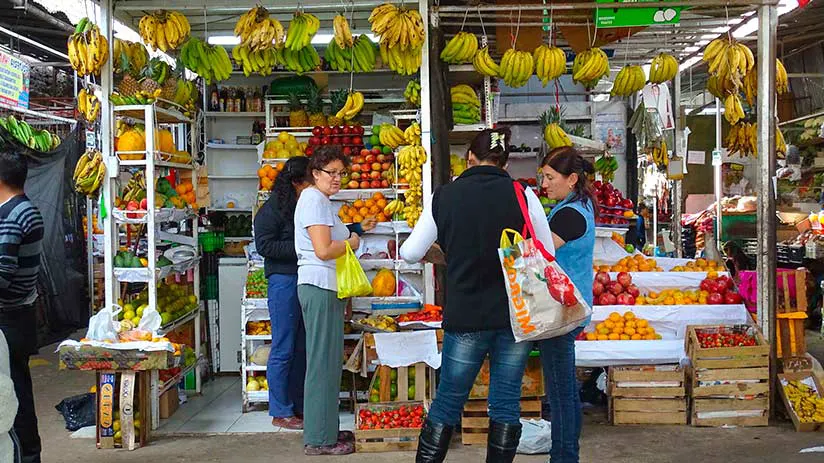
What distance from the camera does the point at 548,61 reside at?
6.32 metres

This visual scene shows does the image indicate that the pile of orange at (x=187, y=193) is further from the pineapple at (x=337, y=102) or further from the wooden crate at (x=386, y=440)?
the wooden crate at (x=386, y=440)

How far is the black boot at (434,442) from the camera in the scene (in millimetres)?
3723

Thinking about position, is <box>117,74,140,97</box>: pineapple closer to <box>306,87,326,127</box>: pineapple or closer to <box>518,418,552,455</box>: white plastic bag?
<box>306,87,326,127</box>: pineapple

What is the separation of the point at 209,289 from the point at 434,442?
14.0 feet

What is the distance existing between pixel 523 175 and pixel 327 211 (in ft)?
17.0

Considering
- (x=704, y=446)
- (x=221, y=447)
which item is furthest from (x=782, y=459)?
(x=221, y=447)

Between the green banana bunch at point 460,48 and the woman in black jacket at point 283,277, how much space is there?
160 cm

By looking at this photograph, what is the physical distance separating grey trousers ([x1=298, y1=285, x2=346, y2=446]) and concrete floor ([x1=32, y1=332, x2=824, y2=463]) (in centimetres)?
21

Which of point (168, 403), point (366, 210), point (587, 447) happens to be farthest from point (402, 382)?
point (168, 403)

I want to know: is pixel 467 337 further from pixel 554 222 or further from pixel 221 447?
pixel 221 447

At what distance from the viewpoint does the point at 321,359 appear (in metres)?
5.05

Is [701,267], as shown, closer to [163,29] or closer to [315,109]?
[315,109]

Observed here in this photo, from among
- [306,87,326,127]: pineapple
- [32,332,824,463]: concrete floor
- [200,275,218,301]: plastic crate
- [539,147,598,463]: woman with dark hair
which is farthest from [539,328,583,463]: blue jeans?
[200,275,218,301]: plastic crate

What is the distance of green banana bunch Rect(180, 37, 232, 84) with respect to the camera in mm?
6488
